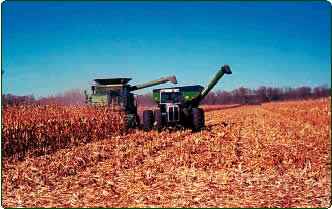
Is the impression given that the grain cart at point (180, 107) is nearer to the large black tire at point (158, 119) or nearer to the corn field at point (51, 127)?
the large black tire at point (158, 119)

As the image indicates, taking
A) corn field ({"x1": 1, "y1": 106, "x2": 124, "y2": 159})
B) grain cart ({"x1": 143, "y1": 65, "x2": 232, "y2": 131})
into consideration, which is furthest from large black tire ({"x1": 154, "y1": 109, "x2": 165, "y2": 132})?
corn field ({"x1": 1, "y1": 106, "x2": 124, "y2": 159})

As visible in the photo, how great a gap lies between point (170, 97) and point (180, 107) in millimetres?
797

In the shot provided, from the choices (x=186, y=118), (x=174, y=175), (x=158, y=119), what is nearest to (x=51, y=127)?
(x=158, y=119)

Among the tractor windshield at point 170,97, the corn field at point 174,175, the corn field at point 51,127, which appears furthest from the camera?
the tractor windshield at point 170,97

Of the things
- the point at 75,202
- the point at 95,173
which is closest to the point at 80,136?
the point at 95,173

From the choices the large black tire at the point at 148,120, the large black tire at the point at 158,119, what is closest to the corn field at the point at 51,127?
the large black tire at the point at 148,120

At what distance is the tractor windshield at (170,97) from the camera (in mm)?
15508

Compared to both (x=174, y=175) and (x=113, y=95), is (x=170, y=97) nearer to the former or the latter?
(x=113, y=95)

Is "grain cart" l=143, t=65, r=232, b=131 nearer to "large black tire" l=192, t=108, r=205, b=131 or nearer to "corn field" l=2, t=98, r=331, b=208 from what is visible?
"large black tire" l=192, t=108, r=205, b=131

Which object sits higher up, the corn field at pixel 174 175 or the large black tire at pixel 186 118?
the large black tire at pixel 186 118

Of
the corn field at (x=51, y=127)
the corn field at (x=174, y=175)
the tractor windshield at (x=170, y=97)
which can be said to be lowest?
the corn field at (x=174, y=175)

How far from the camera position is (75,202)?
5.57m

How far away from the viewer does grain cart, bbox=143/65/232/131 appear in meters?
14.3

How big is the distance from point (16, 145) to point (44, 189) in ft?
14.4
